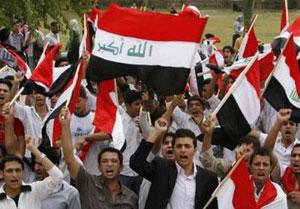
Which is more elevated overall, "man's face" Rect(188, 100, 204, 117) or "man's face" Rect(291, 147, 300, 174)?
"man's face" Rect(291, 147, 300, 174)

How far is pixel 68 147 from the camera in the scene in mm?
6812

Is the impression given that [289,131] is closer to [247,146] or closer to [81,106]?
[247,146]

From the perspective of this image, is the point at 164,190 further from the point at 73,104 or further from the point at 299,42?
the point at 299,42

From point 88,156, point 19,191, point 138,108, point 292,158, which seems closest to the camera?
point 19,191

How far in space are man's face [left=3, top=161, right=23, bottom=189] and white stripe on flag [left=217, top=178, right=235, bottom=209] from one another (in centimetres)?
167

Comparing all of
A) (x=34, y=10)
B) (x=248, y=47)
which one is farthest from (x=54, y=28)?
(x=248, y=47)

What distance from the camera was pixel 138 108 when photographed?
869 centimetres

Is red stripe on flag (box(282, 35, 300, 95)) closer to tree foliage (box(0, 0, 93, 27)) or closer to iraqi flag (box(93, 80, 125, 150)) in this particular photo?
iraqi flag (box(93, 80, 125, 150))

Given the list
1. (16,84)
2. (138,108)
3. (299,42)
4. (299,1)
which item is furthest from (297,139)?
(299,1)

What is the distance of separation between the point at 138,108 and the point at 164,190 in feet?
7.19

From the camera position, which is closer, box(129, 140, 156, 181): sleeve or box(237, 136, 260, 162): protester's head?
box(129, 140, 156, 181): sleeve

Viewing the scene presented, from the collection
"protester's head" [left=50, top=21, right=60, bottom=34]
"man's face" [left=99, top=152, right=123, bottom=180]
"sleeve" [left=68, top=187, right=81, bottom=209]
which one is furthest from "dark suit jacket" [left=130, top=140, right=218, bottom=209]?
"protester's head" [left=50, top=21, right=60, bottom=34]

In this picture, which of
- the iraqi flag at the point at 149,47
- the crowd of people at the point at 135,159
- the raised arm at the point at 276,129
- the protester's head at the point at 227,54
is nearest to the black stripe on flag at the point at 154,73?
the iraqi flag at the point at 149,47

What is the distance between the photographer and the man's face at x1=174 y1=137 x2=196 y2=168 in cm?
672
